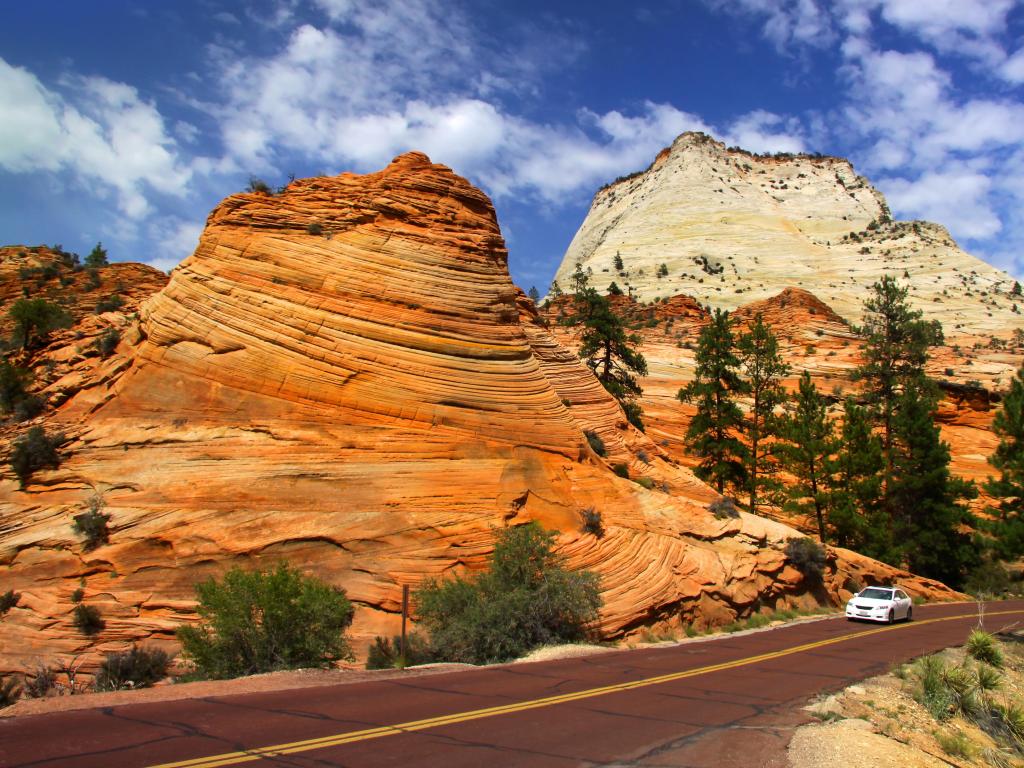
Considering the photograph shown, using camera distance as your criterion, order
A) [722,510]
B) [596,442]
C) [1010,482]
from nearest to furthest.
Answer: [722,510] < [1010,482] < [596,442]

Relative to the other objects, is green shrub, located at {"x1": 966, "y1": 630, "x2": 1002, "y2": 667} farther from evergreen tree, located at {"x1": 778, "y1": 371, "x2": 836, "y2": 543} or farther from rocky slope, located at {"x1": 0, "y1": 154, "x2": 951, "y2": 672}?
evergreen tree, located at {"x1": 778, "y1": 371, "x2": 836, "y2": 543}

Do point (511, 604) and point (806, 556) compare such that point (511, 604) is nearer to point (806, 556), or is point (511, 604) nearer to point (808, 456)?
point (806, 556)

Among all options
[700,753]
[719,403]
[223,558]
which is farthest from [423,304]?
[719,403]

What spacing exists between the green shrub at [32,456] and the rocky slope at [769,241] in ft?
233

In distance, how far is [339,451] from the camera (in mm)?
17531

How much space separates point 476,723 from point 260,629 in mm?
6222

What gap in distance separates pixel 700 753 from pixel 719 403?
29.7 meters

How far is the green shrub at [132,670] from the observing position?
11.5 meters

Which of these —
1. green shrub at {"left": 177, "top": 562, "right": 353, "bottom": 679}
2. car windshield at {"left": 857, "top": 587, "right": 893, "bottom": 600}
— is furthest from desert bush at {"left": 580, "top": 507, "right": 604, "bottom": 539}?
car windshield at {"left": 857, "top": 587, "right": 893, "bottom": 600}

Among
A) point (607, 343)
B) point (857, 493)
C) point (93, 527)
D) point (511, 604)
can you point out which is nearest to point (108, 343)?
point (93, 527)

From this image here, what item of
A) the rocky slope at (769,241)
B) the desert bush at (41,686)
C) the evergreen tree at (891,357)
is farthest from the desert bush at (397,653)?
the rocky slope at (769,241)

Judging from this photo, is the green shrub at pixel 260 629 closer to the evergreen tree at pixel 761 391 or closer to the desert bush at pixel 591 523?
the desert bush at pixel 591 523

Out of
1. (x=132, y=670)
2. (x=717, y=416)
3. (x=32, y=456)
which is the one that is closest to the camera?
(x=132, y=670)

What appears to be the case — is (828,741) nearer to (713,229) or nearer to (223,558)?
(223,558)
